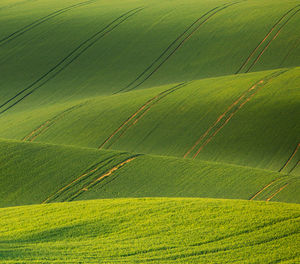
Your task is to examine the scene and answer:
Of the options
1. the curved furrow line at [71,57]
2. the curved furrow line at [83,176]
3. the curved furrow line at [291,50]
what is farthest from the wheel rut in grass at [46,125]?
the curved furrow line at [291,50]

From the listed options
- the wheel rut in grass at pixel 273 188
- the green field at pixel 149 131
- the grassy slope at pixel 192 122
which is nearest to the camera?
the green field at pixel 149 131

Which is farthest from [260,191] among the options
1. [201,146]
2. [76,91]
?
[76,91]

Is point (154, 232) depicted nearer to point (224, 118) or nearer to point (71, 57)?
point (224, 118)

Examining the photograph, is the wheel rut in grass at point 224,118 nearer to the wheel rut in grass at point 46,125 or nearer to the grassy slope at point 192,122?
the grassy slope at point 192,122

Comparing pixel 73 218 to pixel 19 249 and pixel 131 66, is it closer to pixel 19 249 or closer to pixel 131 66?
pixel 19 249

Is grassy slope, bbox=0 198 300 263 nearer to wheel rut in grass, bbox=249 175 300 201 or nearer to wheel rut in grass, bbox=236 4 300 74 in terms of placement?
wheel rut in grass, bbox=249 175 300 201

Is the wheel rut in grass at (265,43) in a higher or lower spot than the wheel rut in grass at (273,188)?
higher

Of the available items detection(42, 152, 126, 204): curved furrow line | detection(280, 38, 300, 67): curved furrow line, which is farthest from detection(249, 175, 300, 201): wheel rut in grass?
detection(280, 38, 300, 67): curved furrow line
